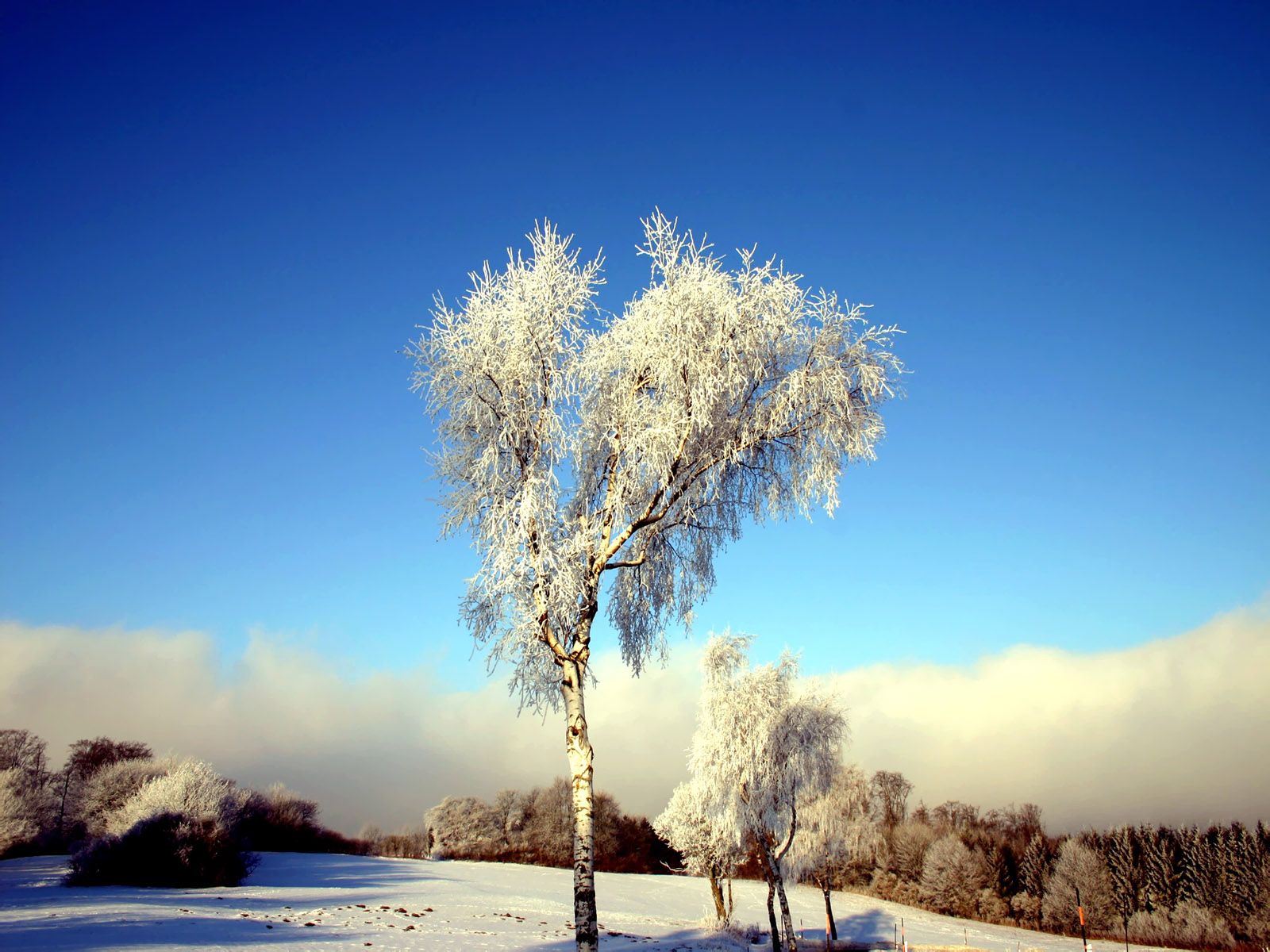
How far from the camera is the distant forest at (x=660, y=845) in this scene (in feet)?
114

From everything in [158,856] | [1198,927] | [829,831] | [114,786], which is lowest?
[1198,927]

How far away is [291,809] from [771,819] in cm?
5291

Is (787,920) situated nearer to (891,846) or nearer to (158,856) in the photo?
(158,856)

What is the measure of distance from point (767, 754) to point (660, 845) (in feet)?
211

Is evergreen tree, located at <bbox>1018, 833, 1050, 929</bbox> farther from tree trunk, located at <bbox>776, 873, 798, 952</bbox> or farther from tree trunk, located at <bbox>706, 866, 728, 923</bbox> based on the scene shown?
tree trunk, located at <bbox>776, 873, 798, 952</bbox>

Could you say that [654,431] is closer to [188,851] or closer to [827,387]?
[827,387]

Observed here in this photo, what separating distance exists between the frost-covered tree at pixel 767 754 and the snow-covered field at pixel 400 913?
4.76 metres

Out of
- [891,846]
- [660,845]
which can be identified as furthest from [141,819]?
[660,845]

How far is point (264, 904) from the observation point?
26.7 metres

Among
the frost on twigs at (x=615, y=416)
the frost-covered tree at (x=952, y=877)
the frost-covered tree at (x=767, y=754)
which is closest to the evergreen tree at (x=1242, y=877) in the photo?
the frost-covered tree at (x=952, y=877)

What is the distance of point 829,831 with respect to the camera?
42.4m

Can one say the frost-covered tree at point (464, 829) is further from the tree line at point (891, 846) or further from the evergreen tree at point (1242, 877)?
the evergreen tree at point (1242, 877)

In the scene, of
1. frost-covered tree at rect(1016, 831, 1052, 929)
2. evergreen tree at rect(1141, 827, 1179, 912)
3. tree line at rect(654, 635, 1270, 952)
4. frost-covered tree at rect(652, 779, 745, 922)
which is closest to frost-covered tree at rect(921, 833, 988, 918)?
tree line at rect(654, 635, 1270, 952)

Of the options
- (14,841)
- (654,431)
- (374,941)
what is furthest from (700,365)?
(14,841)
